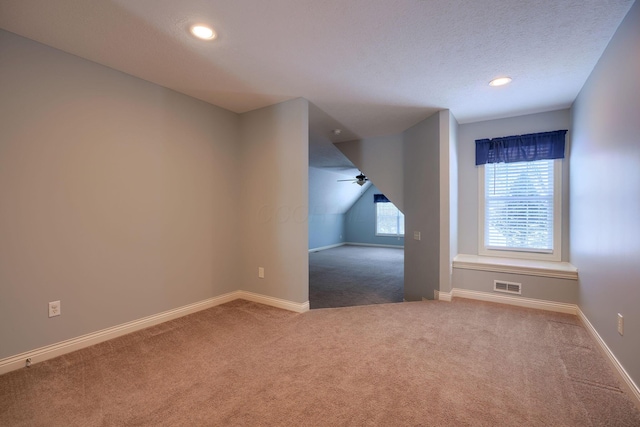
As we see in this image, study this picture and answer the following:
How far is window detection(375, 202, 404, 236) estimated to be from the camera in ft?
36.1

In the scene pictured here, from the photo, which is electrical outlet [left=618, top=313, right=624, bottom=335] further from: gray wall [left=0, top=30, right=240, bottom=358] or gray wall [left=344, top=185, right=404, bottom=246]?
gray wall [left=344, top=185, right=404, bottom=246]

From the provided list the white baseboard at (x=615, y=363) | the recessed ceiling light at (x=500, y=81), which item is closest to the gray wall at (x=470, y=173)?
the recessed ceiling light at (x=500, y=81)

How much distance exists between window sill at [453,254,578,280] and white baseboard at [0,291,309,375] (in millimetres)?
2176

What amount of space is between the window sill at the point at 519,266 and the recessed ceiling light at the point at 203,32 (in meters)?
3.61

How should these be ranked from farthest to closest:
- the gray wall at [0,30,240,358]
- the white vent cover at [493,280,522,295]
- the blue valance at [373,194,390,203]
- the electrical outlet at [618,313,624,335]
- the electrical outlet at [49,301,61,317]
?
the blue valance at [373,194,390,203] < the white vent cover at [493,280,522,295] < the electrical outlet at [49,301,61,317] < the gray wall at [0,30,240,358] < the electrical outlet at [618,313,624,335]

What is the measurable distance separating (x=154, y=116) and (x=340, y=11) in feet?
6.79

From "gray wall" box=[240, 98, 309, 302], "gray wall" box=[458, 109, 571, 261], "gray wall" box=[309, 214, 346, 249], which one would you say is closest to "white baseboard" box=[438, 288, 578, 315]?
"gray wall" box=[458, 109, 571, 261]

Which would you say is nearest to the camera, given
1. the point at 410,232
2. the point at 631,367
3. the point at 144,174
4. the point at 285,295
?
the point at 631,367

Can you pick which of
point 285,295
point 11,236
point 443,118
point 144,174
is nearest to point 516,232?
point 443,118

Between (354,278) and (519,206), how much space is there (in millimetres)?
3403

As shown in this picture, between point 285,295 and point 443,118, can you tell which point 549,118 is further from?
point 285,295

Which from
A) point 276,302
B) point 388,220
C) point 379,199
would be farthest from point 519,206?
point 379,199

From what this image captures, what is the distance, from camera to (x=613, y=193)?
6.98 ft

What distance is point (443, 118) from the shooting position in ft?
12.0
